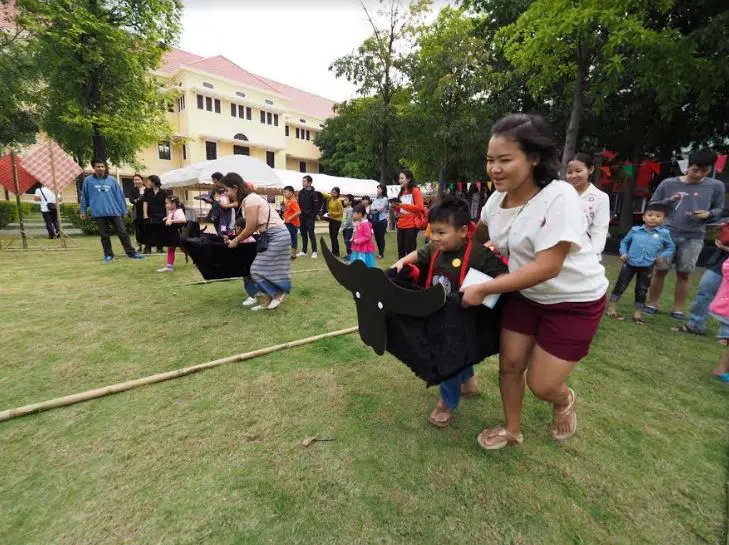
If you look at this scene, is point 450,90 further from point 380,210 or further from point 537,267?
point 537,267

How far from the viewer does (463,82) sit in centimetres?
1382

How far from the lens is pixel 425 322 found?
168cm

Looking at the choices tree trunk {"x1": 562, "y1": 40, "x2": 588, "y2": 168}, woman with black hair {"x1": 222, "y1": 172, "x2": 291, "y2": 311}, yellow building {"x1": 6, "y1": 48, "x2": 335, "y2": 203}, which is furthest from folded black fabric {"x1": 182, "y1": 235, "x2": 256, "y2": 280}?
yellow building {"x1": 6, "y1": 48, "x2": 335, "y2": 203}

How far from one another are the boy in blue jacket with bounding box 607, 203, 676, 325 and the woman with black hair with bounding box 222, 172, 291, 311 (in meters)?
4.09

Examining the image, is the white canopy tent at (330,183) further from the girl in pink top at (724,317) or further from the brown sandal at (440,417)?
the brown sandal at (440,417)

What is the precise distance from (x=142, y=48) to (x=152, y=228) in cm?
1145

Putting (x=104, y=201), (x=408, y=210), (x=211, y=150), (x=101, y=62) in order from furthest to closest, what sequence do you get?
(x=211, y=150) → (x=101, y=62) → (x=104, y=201) → (x=408, y=210)

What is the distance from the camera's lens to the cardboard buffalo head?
5.07 ft

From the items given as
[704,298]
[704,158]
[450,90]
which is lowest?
[704,298]

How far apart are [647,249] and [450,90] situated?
11.7m

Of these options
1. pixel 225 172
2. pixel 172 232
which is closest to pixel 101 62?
pixel 225 172

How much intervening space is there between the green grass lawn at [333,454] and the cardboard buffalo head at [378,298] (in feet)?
2.36

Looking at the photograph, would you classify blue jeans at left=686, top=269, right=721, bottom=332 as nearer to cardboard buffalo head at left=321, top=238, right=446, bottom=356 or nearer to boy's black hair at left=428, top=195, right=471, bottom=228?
boy's black hair at left=428, top=195, right=471, bottom=228

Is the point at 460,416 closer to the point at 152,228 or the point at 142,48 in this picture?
the point at 152,228
